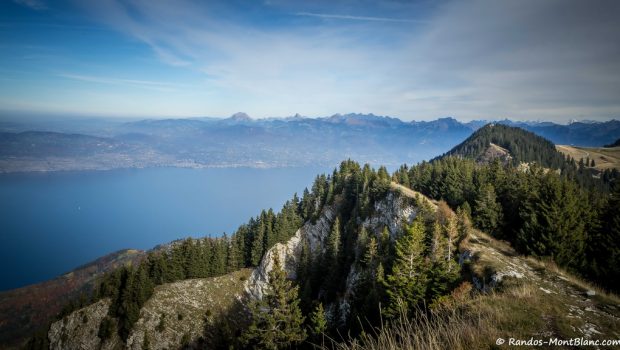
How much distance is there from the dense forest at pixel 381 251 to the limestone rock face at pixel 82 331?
65.5 inches

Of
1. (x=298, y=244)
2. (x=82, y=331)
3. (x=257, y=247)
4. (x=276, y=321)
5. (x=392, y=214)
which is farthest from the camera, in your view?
(x=298, y=244)

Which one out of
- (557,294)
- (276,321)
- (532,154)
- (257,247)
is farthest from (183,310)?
(532,154)

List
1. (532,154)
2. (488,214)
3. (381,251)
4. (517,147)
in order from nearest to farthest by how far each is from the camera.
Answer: (488,214)
(381,251)
(532,154)
(517,147)

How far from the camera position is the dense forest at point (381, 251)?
83.7 feet

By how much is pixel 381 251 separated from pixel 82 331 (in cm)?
5065

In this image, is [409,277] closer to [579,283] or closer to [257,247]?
[579,283]

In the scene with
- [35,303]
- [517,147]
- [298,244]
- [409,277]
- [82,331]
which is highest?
[517,147]

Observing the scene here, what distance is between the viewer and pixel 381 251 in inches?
1718

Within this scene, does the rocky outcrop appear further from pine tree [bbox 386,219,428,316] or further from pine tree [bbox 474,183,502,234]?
pine tree [bbox 386,219,428,316]

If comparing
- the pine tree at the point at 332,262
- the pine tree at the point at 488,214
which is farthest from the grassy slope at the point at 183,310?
the pine tree at the point at 488,214

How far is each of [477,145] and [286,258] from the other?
15896cm

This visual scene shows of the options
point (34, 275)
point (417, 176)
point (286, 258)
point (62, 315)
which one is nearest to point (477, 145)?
point (417, 176)

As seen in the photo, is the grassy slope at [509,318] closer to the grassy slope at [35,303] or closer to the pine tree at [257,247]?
the pine tree at [257,247]

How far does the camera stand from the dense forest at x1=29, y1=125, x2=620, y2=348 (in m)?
25.5
